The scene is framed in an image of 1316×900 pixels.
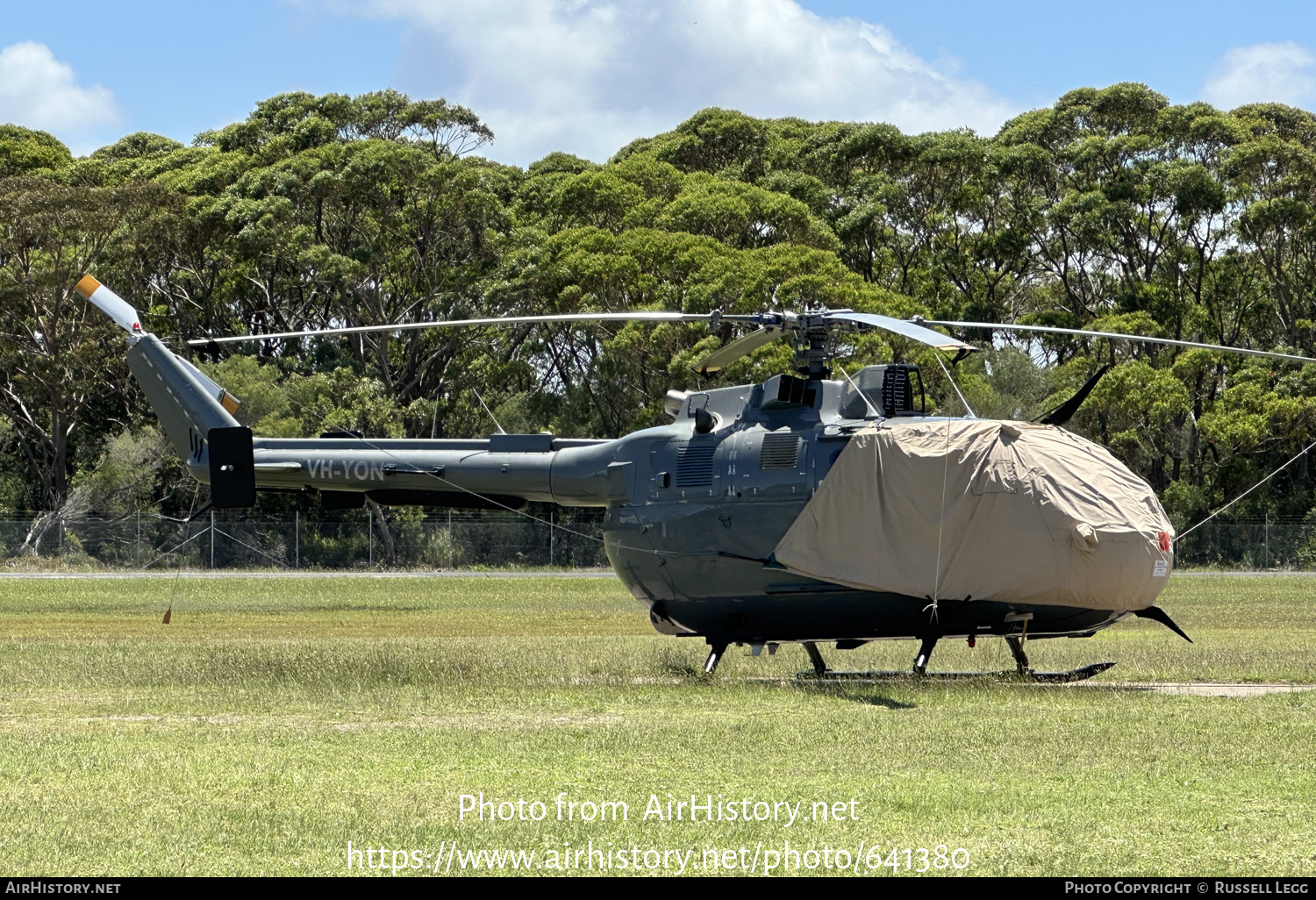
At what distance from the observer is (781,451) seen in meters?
15.2

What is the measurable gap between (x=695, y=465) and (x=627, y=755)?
5.69 m

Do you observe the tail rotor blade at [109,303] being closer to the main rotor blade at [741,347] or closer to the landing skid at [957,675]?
the main rotor blade at [741,347]

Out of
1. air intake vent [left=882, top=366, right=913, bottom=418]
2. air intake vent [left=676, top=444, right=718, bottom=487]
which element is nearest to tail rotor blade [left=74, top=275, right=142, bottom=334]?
air intake vent [left=676, top=444, right=718, bottom=487]

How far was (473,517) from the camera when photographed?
52438 mm

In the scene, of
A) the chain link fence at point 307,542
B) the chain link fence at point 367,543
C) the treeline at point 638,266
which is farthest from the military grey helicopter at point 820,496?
the chain link fence at point 367,543

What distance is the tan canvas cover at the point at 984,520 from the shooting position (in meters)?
13.6

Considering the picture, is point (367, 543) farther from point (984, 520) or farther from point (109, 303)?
point (984, 520)

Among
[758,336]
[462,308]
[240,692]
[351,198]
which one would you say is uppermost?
[351,198]

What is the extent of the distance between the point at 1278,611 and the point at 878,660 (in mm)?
14653

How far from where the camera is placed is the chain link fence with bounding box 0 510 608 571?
158 ft

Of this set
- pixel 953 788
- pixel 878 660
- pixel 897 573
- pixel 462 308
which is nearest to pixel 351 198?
pixel 462 308

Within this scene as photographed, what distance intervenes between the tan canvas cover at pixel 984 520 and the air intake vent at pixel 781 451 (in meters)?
0.53

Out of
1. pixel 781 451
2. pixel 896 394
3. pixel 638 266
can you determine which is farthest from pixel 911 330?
pixel 638 266
